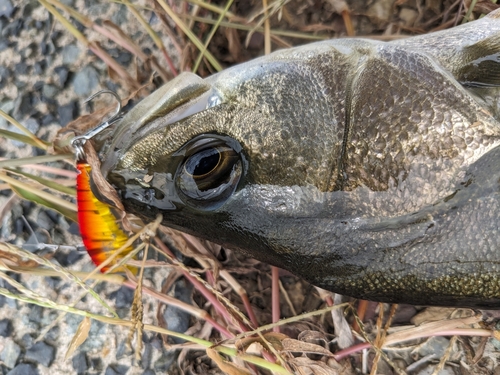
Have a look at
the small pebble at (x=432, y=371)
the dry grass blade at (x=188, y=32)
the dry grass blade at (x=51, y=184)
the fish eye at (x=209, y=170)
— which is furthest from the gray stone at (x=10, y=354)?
the small pebble at (x=432, y=371)

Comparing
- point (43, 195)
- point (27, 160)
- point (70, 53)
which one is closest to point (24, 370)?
point (43, 195)

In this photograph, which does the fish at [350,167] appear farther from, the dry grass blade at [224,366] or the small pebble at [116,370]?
the small pebble at [116,370]

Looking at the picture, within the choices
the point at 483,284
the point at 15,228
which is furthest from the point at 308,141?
the point at 15,228

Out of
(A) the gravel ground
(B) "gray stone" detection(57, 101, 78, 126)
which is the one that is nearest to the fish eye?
(A) the gravel ground

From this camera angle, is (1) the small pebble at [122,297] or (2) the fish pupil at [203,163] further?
(1) the small pebble at [122,297]

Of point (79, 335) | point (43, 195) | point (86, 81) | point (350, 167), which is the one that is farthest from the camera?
point (86, 81)

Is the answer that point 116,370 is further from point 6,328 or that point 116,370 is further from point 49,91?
point 49,91

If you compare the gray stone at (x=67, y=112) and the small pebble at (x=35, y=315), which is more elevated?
the gray stone at (x=67, y=112)
